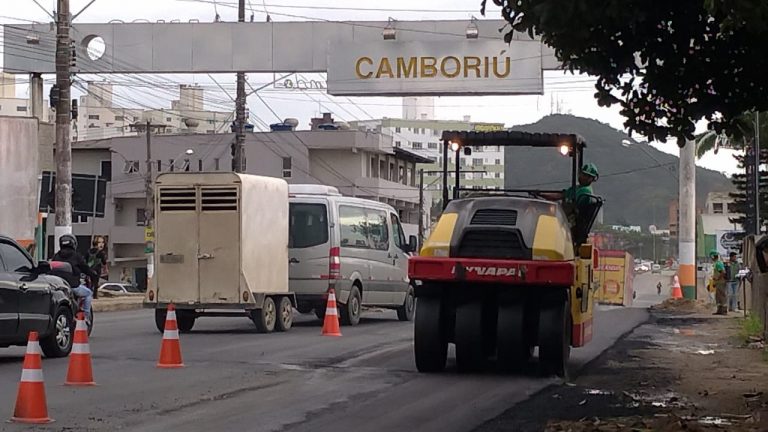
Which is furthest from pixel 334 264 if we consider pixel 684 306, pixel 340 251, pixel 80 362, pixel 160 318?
pixel 684 306

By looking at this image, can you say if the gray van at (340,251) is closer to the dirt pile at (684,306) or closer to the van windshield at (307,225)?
the van windshield at (307,225)

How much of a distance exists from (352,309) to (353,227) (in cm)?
154

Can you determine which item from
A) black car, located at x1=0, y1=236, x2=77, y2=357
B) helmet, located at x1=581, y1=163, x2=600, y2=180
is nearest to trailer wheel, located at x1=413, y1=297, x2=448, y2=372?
helmet, located at x1=581, y1=163, x2=600, y2=180

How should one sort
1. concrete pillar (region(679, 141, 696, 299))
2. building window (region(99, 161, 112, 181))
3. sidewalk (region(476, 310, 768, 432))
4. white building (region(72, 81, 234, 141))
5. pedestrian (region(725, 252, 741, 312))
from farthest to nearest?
white building (region(72, 81, 234, 141)), building window (region(99, 161, 112, 181)), concrete pillar (region(679, 141, 696, 299)), pedestrian (region(725, 252, 741, 312)), sidewalk (region(476, 310, 768, 432))

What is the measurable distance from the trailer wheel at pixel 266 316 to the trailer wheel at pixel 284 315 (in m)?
0.09

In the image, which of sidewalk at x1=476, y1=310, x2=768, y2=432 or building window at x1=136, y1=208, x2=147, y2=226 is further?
building window at x1=136, y1=208, x2=147, y2=226

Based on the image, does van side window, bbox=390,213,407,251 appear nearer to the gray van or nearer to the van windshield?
the gray van

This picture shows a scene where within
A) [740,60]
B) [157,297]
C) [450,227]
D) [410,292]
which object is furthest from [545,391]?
[410,292]

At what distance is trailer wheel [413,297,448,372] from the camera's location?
43.5 feet

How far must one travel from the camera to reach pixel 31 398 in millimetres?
9578

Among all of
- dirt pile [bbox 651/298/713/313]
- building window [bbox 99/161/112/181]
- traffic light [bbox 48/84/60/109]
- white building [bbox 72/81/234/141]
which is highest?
white building [bbox 72/81/234/141]

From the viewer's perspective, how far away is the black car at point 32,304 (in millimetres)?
14023

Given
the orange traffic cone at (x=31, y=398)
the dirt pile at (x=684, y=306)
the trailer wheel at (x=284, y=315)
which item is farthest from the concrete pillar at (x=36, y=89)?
the orange traffic cone at (x=31, y=398)

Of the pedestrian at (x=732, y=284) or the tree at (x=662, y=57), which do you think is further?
the pedestrian at (x=732, y=284)
